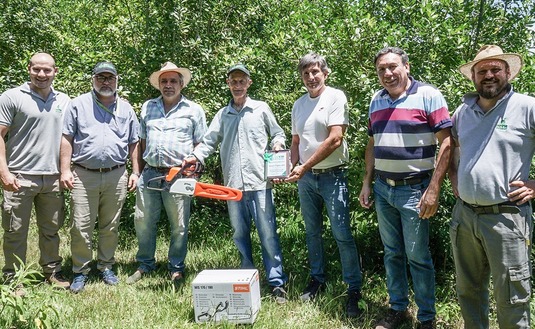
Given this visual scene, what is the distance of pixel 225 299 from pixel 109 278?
1688mm

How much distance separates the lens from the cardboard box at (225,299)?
386 cm

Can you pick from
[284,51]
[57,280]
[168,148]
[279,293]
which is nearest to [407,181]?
[279,293]

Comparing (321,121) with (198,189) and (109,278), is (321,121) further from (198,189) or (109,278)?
(109,278)

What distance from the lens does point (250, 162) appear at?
4477mm

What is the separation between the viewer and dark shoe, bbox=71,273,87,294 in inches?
185

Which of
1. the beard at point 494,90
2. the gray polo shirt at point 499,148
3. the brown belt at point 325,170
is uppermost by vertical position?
the beard at point 494,90

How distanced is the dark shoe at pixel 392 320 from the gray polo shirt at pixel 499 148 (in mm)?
1263

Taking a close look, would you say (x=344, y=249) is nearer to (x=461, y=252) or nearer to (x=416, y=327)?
(x=416, y=327)

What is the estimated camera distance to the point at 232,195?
4.27m

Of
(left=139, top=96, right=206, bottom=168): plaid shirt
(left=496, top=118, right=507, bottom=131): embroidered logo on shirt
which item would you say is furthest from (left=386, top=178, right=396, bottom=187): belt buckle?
(left=139, top=96, right=206, bottom=168): plaid shirt

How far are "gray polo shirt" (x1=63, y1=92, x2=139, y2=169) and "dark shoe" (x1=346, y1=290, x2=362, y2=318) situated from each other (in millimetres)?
2628

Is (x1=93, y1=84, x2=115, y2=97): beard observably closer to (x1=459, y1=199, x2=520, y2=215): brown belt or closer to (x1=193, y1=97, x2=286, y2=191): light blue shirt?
(x1=193, y1=97, x2=286, y2=191): light blue shirt

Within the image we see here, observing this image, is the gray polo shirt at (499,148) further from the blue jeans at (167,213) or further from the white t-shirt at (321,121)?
the blue jeans at (167,213)

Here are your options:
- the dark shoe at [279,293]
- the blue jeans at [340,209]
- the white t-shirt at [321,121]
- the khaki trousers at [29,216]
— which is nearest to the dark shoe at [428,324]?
the blue jeans at [340,209]
